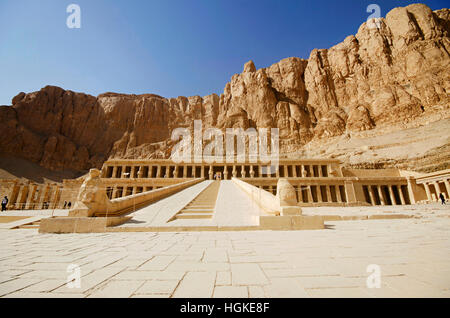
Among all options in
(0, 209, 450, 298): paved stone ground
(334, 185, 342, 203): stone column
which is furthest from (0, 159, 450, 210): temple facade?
(0, 209, 450, 298): paved stone ground

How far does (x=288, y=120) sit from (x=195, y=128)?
30.9 metres

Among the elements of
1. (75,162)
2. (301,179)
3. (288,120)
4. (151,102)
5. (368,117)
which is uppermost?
(151,102)

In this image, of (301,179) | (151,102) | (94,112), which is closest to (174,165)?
(301,179)

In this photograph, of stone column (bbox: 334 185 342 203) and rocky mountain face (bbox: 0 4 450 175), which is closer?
stone column (bbox: 334 185 342 203)

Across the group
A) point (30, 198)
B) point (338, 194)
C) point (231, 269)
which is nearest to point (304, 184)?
A: point (338, 194)

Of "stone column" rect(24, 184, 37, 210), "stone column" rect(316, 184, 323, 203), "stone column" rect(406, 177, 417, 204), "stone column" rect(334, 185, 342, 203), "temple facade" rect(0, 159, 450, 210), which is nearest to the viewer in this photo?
"stone column" rect(24, 184, 37, 210)

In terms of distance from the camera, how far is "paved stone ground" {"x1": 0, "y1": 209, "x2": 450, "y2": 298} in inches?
73.2

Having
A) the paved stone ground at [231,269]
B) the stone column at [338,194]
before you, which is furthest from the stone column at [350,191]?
the paved stone ground at [231,269]

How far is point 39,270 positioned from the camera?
2508 millimetres

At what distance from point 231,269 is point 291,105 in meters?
62.5

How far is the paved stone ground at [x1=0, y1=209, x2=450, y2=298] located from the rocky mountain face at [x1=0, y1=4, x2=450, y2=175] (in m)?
50.5

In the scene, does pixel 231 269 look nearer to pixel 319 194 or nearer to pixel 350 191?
pixel 319 194

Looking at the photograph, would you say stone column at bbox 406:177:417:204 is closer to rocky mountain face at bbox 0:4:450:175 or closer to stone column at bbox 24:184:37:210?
rocky mountain face at bbox 0:4:450:175

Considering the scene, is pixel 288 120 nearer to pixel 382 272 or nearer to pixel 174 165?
pixel 174 165
